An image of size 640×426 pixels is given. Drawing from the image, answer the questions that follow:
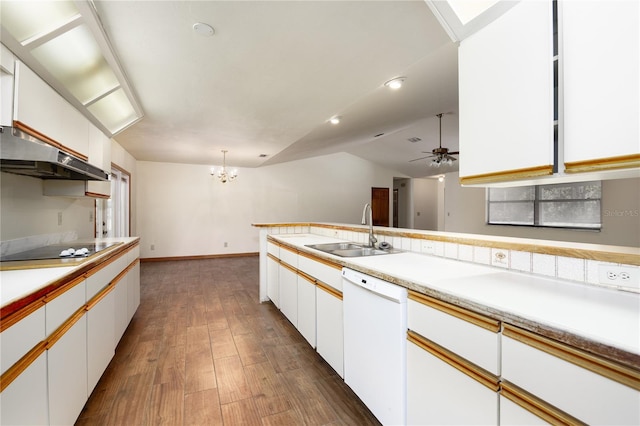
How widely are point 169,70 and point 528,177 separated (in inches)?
108

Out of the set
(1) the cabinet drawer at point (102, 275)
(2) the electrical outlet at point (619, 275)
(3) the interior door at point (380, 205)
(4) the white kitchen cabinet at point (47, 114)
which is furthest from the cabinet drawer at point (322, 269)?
(3) the interior door at point (380, 205)

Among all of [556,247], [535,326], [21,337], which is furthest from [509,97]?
[21,337]

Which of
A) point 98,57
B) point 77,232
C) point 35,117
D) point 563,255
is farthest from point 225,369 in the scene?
point 98,57

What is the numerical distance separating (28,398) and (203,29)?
2.14 metres

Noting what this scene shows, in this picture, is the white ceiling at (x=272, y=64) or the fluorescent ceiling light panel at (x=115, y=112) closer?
the white ceiling at (x=272, y=64)

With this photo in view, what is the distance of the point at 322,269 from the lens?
2080 mm

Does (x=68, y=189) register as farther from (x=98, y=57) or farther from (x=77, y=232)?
(x=98, y=57)

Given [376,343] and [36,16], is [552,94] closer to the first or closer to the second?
[376,343]

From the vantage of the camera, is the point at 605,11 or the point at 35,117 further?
the point at 35,117

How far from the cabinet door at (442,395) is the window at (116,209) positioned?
4.70 meters

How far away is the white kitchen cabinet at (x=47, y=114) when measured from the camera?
1583 millimetres

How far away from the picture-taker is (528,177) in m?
1.17

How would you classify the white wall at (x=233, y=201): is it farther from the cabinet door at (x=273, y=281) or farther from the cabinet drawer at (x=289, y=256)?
the cabinet drawer at (x=289, y=256)

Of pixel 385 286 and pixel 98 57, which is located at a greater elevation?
pixel 98 57
